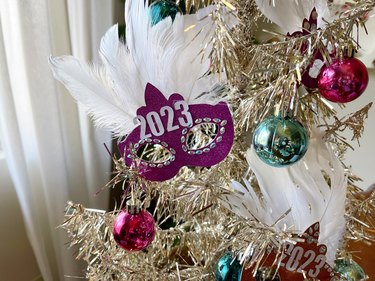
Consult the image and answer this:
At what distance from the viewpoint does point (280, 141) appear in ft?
1.44

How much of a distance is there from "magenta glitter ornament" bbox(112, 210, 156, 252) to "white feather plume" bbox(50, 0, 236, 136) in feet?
0.39

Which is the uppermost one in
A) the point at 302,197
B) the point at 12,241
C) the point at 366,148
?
the point at 302,197

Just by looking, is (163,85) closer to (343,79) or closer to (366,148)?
(343,79)

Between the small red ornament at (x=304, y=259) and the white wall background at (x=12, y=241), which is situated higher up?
the small red ornament at (x=304, y=259)

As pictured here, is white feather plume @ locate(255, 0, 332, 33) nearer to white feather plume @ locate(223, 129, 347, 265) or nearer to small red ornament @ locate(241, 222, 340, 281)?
white feather plume @ locate(223, 129, 347, 265)

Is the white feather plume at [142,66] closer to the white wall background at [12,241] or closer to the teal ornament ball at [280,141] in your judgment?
the teal ornament ball at [280,141]

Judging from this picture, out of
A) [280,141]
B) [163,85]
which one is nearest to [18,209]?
[163,85]

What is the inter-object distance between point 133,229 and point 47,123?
0.60m

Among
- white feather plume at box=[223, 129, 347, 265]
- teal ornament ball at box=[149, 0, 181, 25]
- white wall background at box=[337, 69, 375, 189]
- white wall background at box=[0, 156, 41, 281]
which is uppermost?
teal ornament ball at box=[149, 0, 181, 25]

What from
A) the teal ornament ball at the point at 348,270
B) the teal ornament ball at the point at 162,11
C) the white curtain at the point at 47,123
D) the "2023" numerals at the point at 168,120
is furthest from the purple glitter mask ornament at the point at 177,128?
the white curtain at the point at 47,123

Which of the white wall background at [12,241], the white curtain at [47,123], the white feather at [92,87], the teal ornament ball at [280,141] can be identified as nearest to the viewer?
the teal ornament ball at [280,141]

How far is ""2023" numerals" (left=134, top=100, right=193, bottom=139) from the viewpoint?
19.9 inches

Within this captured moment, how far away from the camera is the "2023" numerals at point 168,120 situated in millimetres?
506

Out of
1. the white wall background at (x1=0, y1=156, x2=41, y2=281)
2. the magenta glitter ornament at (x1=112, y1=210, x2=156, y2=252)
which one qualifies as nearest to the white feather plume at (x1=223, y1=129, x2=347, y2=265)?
the magenta glitter ornament at (x1=112, y1=210, x2=156, y2=252)
